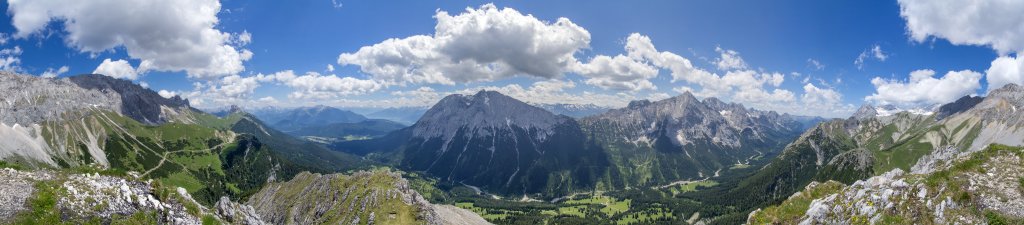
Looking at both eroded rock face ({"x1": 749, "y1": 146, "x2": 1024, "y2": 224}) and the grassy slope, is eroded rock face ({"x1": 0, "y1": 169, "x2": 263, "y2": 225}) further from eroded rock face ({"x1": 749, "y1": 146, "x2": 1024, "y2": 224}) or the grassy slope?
the grassy slope

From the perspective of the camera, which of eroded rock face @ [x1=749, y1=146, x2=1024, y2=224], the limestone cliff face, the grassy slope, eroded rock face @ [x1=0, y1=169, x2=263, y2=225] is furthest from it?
the grassy slope

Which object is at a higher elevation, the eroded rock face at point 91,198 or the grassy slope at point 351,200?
the eroded rock face at point 91,198

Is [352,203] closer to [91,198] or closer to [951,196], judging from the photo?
[91,198]

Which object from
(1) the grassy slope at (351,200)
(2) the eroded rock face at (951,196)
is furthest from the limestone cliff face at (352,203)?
(2) the eroded rock face at (951,196)

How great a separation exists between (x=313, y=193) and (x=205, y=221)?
140680mm

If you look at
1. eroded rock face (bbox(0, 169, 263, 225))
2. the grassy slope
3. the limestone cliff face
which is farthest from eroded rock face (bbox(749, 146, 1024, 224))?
the grassy slope

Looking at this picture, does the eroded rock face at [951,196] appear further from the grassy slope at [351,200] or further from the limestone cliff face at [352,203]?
the grassy slope at [351,200]

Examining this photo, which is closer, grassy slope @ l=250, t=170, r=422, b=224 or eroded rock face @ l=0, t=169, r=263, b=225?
eroded rock face @ l=0, t=169, r=263, b=225

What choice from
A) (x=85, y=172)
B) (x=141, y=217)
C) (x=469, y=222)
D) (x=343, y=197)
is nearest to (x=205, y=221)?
(x=141, y=217)

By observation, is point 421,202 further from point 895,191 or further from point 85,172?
point 895,191

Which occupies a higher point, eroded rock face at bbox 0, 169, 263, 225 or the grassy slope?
eroded rock face at bbox 0, 169, 263, 225

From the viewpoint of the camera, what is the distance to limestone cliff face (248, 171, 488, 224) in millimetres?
147625

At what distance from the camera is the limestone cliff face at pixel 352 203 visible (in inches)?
5812

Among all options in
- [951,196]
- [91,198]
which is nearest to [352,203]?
[91,198]
